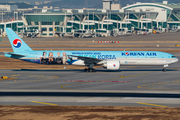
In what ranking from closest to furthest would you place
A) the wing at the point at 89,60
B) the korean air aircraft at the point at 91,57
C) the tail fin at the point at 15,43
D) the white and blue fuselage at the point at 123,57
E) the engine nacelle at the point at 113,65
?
the engine nacelle at the point at 113,65 < the wing at the point at 89,60 < the korean air aircraft at the point at 91,57 < the white and blue fuselage at the point at 123,57 < the tail fin at the point at 15,43

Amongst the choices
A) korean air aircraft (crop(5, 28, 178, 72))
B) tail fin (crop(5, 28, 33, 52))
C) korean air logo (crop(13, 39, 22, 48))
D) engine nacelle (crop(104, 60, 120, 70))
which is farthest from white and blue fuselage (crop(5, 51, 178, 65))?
korean air logo (crop(13, 39, 22, 48))

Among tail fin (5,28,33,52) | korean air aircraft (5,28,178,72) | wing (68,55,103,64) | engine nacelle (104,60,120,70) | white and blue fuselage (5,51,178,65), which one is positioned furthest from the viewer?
tail fin (5,28,33,52)

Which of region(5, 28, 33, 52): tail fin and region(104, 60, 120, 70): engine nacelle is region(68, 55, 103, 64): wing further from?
region(5, 28, 33, 52): tail fin

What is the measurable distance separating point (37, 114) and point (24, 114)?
4.34 ft

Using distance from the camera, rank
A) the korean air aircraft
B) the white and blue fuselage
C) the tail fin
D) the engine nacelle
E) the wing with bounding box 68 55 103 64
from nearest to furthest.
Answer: the engine nacelle
the wing with bounding box 68 55 103 64
the korean air aircraft
the white and blue fuselage
the tail fin

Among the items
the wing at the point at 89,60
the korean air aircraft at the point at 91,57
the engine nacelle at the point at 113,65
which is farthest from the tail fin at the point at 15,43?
the engine nacelle at the point at 113,65

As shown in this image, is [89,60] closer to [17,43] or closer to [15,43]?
[17,43]

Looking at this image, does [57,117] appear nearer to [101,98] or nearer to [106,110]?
[106,110]

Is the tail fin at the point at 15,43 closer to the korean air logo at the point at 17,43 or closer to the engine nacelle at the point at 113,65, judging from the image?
the korean air logo at the point at 17,43

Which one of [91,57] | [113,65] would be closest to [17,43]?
[91,57]

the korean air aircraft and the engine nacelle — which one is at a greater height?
the korean air aircraft

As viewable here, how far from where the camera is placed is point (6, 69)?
62.7m

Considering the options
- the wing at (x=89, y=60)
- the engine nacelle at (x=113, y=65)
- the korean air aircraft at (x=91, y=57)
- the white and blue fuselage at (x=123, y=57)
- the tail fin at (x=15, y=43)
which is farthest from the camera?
the tail fin at (x=15, y=43)

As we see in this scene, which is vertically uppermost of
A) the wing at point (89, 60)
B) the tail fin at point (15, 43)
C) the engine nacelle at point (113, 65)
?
the tail fin at point (15, 43)
